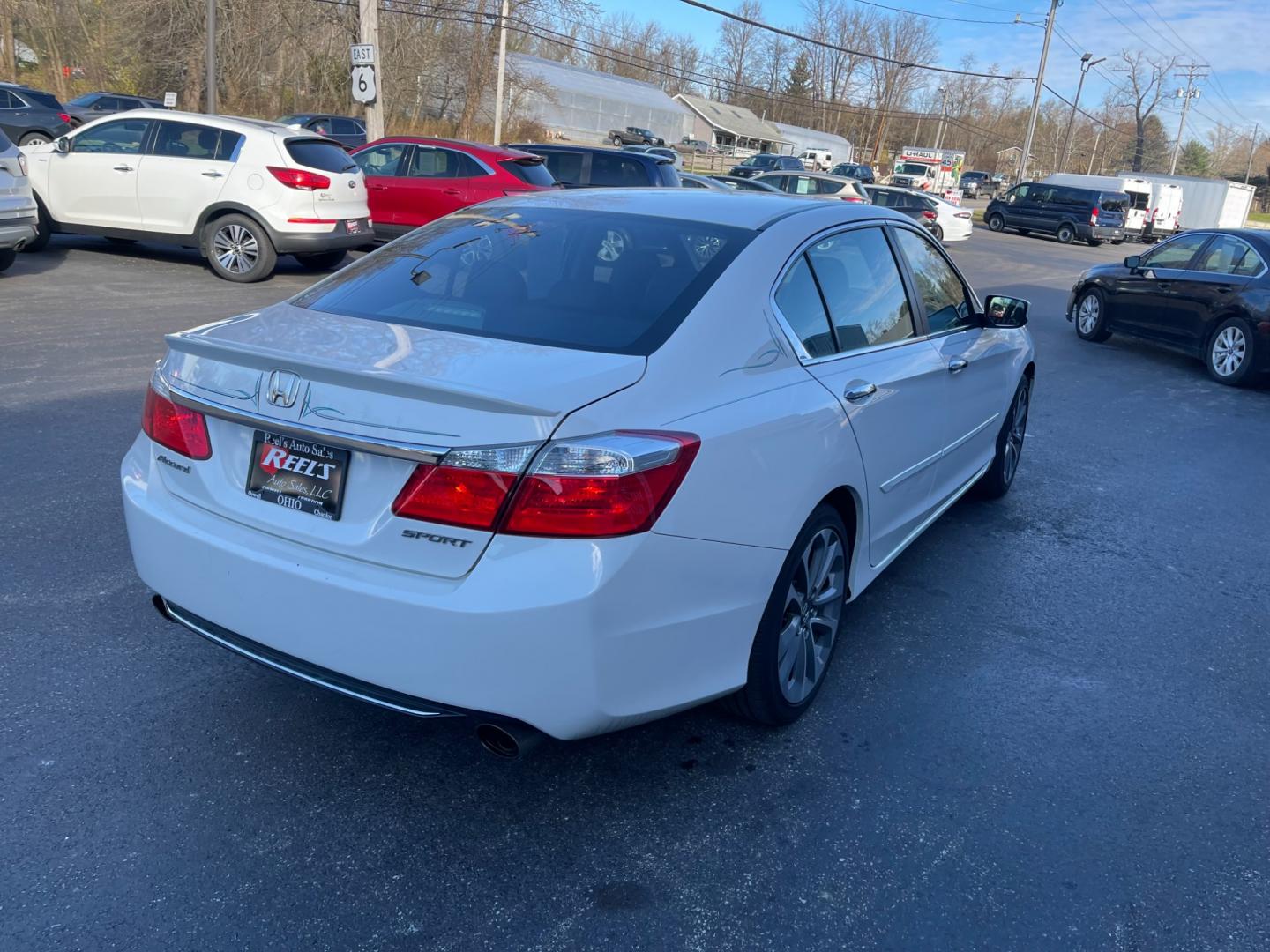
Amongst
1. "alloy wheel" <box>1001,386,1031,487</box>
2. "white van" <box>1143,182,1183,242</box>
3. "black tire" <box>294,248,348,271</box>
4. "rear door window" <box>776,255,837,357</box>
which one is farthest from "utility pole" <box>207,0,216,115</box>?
"white van" <box>1143,182,1183,242</box>

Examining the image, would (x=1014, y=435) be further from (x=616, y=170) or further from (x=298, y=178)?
(x=616, y=170)

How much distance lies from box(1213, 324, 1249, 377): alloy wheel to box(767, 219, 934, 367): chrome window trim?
318 inches

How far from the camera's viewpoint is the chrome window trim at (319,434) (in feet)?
8.20

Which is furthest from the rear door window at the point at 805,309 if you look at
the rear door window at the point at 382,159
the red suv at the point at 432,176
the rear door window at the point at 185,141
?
the rear door window at the point at 382,159

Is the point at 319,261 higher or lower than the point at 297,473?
lower

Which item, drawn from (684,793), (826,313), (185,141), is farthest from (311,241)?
(684,793)

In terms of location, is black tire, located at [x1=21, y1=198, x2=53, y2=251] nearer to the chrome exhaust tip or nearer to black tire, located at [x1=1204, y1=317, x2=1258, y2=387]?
the chrome exhaust tip

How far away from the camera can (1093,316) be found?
13.1 metres

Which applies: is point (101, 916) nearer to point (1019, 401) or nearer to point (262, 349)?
point (262, 349)

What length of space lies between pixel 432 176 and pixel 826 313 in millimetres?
11519

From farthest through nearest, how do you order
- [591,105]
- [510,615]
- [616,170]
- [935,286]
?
[591,105] < [616,170] < [935,286] < [510,615]

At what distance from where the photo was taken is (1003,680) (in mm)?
3992

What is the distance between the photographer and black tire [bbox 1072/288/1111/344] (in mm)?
12870

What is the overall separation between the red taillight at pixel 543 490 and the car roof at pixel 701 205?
141cm
